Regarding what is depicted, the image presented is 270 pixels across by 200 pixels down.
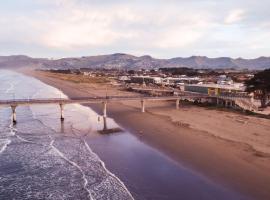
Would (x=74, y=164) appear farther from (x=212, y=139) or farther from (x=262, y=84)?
(x=262, y=84)

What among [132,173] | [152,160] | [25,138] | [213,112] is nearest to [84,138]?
[25,138]

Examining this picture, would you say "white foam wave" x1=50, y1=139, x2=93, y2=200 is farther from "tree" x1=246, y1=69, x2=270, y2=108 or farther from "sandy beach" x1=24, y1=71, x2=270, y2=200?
"tree" x1=246, y1=69, x2=270, y2=108

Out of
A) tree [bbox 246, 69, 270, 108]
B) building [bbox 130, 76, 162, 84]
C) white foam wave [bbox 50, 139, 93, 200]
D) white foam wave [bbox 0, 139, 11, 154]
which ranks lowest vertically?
white foam wave [bbox 50, 139, 93, 200]

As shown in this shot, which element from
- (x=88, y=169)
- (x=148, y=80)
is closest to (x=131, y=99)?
(x=88, y=169)

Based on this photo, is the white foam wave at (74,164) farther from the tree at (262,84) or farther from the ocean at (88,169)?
the tree at (262,84)

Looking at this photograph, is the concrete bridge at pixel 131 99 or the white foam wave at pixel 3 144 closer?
the white foam wave at pixel 3 144

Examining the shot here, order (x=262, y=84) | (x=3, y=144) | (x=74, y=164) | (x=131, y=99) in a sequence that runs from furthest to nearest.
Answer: (x=262, y=84) < (x=131, y=99) < (x=3, y=144) < (x=74, y=164)

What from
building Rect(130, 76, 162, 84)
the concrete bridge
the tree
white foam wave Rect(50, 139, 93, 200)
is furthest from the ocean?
building Rect(130, 76, 162, 84)

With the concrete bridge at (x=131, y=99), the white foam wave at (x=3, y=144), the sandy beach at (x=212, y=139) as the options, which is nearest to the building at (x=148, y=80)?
the concrete bridge at (x=131, y=99)

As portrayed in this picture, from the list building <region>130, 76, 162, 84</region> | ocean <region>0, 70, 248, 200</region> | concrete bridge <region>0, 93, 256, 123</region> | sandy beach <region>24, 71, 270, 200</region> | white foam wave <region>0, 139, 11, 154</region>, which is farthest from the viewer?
building <region>130, 76, 162, 84</region>

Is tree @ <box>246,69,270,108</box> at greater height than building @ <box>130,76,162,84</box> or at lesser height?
greater
